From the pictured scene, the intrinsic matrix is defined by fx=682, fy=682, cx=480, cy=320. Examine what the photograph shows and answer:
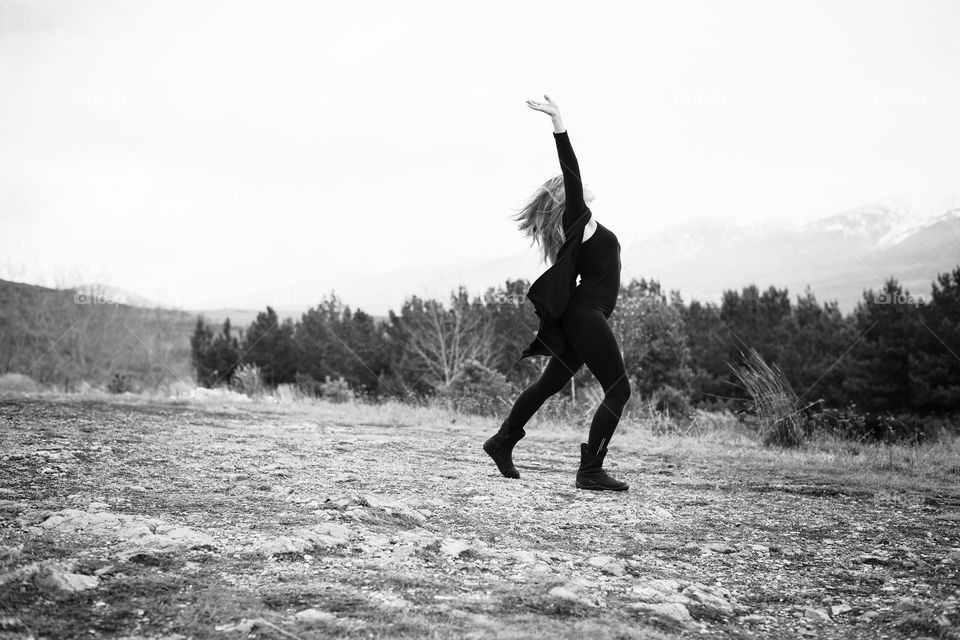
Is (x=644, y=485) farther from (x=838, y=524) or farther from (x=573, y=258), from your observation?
(x=573, y=258)

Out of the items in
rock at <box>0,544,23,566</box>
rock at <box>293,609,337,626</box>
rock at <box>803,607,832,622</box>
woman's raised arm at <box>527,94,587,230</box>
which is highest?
woman's raised arm at <box>527,94,587,230</box>

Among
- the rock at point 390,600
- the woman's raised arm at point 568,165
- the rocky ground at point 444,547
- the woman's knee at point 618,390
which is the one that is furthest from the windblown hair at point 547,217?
the rock at point 390,600

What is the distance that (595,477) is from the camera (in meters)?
4.16

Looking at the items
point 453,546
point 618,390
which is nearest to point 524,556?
point 453,546

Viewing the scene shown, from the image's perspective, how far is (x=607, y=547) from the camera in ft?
9.36

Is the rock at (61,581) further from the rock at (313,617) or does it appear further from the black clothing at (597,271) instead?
the black clothing at (597,271)

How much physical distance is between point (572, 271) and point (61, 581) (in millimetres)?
2947

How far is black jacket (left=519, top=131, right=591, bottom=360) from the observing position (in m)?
3.98

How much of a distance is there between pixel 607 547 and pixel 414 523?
33.5 inches

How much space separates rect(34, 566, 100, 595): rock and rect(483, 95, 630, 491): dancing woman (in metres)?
2.58

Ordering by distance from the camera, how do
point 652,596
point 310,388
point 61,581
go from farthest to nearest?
point 310,388 < point 652,596 < point 61,581

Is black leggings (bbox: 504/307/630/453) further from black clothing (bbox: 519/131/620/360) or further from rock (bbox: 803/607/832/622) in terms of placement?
rock (bbox: 803/607/832/622)

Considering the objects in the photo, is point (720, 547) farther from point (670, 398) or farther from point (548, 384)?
point (670, 398)

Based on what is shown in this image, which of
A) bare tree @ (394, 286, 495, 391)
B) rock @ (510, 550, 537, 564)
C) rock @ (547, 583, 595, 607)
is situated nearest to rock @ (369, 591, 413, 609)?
rock @ (547, 583, 595, 607)
